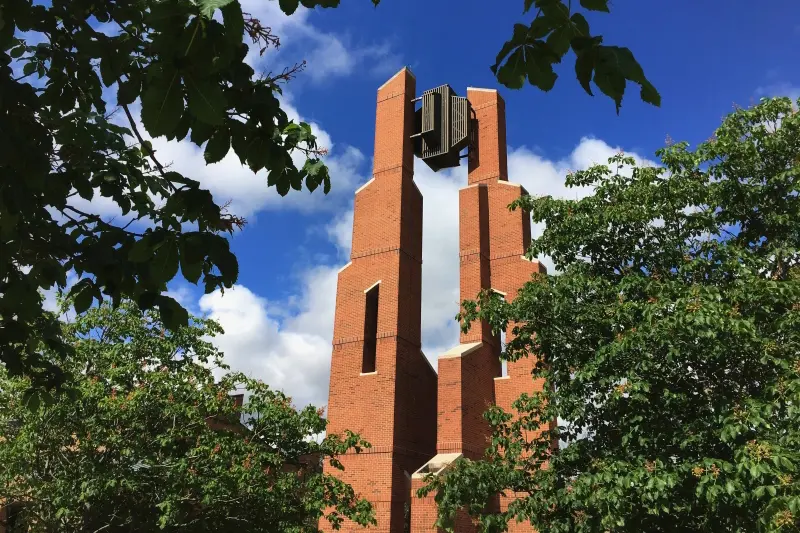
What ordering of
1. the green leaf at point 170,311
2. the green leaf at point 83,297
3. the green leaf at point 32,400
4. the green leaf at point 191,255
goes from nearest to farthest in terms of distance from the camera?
the green leaf at point 191,255 → the green leaf at point 170,311 → the green leaf at point 83,297 → the green leaf at point 32,400

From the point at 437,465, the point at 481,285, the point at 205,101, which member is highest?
the point at 481,285

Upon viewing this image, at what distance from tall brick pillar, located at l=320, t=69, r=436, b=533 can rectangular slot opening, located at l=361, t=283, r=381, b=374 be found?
0.12ft

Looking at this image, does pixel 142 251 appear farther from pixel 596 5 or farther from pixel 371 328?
pixel 371 328

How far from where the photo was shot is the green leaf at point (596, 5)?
2.29 metres

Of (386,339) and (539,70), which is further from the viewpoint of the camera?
(386,339)

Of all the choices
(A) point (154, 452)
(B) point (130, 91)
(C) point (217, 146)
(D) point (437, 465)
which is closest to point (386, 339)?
(D) point (437, 465)

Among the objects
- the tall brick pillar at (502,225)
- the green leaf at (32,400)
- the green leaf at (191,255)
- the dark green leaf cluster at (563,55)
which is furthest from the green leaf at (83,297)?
the tall brick pillar at (502,225)

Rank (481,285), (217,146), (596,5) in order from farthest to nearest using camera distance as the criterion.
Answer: (481,285) → (217,146) → (596,5)

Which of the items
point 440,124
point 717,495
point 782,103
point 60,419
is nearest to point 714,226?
point 782,103

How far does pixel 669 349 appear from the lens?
8.41 metres

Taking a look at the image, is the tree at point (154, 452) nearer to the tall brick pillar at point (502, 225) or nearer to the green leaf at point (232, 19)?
the tall brick pillar at point (502, 225)

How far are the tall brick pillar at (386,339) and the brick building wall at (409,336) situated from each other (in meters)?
0.04

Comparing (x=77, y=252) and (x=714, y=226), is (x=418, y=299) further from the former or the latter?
(x=77, y=252)

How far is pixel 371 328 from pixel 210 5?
19810 mm
